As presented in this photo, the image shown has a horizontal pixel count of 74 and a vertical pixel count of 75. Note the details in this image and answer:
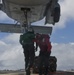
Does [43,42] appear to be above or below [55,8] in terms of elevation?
below

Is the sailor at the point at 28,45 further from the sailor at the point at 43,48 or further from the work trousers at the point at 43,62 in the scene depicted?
the work trousers at the point at 43,62

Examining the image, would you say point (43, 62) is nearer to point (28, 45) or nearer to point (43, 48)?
point (43, 48)

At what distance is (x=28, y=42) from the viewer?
11273 mm

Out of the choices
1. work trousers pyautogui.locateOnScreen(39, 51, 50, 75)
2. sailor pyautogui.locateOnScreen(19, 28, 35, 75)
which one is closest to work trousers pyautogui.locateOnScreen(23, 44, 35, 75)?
sailor pyautogui.locateOnScreen(19, 28, 35, 75)

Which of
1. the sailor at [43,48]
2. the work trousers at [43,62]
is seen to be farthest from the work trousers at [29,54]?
the work trousers at [43,62]

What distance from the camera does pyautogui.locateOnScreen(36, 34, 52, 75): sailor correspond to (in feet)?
36.9

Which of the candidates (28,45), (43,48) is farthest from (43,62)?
(28,45)

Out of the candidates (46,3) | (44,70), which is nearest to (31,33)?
(44,70)

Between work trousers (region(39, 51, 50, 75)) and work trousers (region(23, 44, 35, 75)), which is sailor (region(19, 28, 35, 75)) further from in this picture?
work trousers (region(39, 51, 50, 75))

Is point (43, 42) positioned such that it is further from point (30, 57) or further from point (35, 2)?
point (35, 2)

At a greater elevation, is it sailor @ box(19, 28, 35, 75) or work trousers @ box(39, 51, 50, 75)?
sailor @ box(19, 28, 35, 75)

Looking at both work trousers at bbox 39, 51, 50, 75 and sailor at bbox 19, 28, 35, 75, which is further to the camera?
work trousers at bbox 39, 51, 50, 75

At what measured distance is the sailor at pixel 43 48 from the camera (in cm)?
1125

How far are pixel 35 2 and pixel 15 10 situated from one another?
187 centimetres
